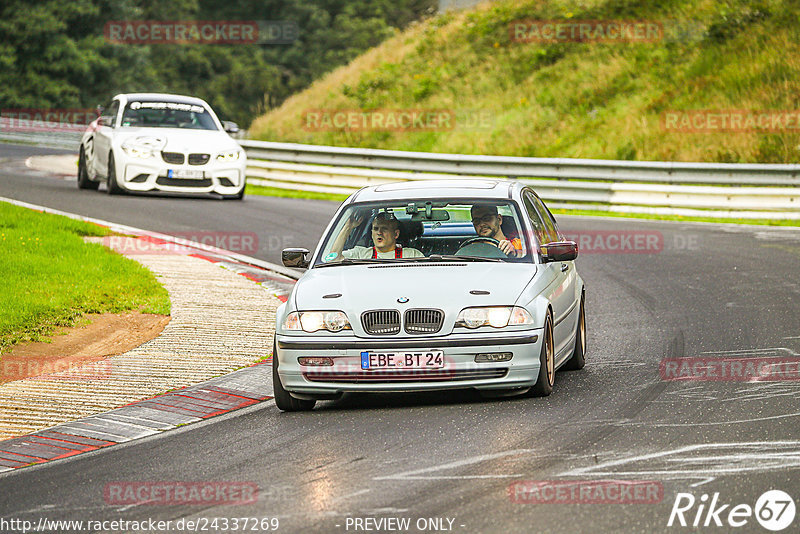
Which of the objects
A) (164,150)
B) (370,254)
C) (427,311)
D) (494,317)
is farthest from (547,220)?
(164,150)

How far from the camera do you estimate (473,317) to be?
8172 mm

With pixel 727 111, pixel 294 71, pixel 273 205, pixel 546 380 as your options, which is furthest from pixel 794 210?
pixel 294 71

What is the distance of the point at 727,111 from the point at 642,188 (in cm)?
530

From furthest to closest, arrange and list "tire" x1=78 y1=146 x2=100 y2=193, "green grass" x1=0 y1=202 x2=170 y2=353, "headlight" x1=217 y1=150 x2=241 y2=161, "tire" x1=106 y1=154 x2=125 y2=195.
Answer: "tire" x1=78 y1=146 x2=100 y2=193 → "tire" x1=106 y1=154 x2=125 y2=195 → "headlight" x1=217 y1=150 x2=241 y2=161 → "green grass" x1=0 y1=202 x2=170 y2=353

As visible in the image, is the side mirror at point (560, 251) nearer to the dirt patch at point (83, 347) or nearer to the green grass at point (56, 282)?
the dirt patch at point (83, 347)

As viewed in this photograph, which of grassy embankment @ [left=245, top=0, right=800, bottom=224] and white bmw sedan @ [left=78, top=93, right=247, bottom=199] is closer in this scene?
white bmw sedan @ [left=78, top=93, right=247, bottom=199]

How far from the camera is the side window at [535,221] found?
9.57 m

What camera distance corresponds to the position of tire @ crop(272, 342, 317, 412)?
8438mm

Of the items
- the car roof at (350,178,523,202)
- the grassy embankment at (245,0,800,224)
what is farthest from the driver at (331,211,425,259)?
the grassy embankment at (245,0,800,224)

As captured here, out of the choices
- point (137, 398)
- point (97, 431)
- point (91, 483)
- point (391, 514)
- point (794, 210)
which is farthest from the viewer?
point (794, 210)

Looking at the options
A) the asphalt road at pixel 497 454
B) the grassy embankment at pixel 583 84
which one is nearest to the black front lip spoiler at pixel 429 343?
the asphalt road at pixel 497 454

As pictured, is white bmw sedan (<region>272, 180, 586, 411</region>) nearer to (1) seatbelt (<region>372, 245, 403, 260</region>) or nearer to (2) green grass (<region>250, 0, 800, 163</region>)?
(1) seatbelt (<region>372, 245, 403, 260</region>)

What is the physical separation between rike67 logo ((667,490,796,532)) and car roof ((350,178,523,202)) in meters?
4.04

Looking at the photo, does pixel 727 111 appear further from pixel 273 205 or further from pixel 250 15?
pixel 250 15
